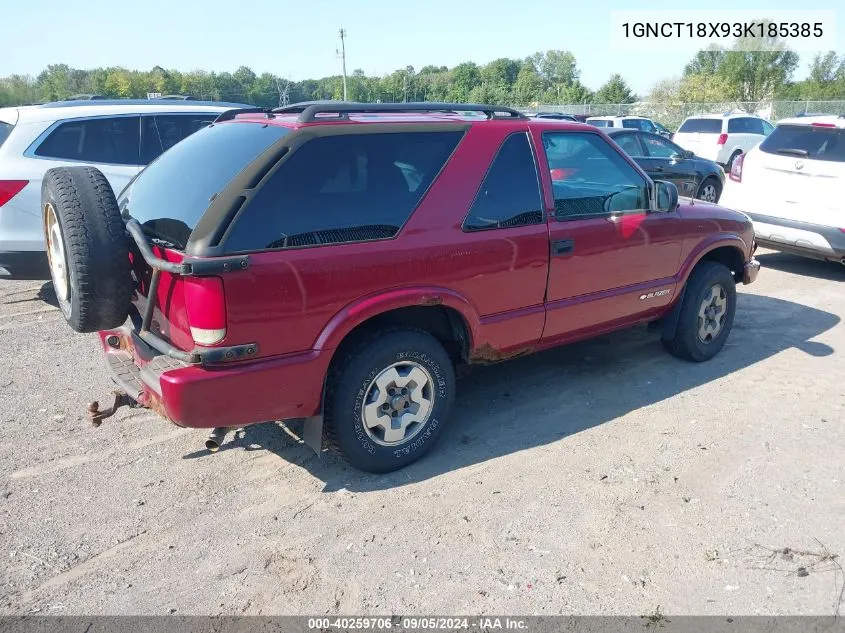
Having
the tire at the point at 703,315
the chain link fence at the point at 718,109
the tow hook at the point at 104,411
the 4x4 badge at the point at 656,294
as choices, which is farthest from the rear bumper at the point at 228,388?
the chain link fence at the point at 718,109

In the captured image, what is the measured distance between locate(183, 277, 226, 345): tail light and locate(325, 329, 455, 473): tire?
702mm

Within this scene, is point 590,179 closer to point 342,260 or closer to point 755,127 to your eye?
point 342,260

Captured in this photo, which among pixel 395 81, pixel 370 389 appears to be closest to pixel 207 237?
pixel 370 389

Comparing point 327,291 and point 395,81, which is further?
point 395,81

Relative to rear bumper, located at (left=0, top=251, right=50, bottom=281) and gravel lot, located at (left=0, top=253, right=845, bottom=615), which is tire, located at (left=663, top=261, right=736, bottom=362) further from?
rear bumper, located at (left=0, top=251, right=50, bottom=281)

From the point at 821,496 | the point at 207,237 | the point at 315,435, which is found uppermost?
the point at 207,237

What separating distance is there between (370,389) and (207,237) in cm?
114

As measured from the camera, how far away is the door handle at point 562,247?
4.02 meters

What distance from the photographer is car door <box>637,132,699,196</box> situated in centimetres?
1168

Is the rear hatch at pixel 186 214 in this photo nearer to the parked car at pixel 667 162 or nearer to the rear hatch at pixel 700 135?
the parked car at pixel 667 162

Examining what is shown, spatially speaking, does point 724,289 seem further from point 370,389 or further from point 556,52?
point 556,52

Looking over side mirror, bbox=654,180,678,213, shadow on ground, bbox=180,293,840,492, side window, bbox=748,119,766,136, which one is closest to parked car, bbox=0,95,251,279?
shadow on ground, bbox=180,293,840,492

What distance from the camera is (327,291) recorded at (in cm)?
317

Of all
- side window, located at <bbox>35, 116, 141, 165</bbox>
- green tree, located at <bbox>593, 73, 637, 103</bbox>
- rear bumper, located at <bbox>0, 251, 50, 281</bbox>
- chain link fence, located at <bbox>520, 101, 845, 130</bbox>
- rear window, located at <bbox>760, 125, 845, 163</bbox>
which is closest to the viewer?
rear bumper, located at <bbox>0, 251, 50, 281</bbox>
